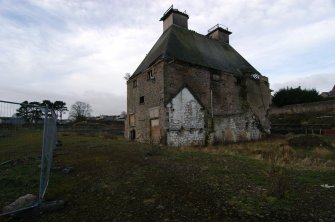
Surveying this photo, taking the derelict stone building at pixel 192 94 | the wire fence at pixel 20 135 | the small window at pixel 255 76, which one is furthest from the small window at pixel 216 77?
the wire fence at pixel 20 135

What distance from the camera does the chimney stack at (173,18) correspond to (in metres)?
23.2

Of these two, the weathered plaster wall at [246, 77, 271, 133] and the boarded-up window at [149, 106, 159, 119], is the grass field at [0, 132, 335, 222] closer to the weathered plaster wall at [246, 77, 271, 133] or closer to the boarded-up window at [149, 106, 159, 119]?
the boarded-up window at [149, 106, 159, 119]

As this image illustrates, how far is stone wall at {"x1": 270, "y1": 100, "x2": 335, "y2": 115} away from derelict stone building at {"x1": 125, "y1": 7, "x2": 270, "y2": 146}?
12.8m

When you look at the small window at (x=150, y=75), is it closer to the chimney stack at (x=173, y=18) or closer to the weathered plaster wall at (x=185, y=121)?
the weathered plaster wall at (x=185, y=121)

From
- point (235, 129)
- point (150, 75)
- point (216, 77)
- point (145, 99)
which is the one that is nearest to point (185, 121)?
point (145, 99)

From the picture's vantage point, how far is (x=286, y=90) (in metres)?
43.9

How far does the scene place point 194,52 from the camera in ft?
69.3

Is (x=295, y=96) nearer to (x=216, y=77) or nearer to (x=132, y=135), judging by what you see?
(x=216, y=77)

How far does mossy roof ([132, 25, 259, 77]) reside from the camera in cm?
1967

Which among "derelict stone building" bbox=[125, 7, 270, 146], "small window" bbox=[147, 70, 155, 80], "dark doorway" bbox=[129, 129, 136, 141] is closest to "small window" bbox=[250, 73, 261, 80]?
"derelict stone building" bbox=[125, 7, 270, 146]

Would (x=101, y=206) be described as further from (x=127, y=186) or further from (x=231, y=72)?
(x=231, y=72)

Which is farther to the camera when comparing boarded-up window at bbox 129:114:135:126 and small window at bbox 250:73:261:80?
small window at bbox 250:73:261:80

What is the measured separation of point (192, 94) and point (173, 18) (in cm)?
859

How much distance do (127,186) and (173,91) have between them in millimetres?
12379
